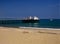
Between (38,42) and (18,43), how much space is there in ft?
2.58

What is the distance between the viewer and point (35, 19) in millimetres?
38312

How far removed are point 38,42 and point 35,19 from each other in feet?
102

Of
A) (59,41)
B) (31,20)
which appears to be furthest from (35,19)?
(59,41)

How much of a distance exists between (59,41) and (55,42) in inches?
10.9

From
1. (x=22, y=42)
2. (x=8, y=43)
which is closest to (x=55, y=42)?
(x=22, y=42)

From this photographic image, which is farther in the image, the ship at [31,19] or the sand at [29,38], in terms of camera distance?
the ship at [31,19]

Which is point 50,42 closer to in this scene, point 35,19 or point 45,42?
point 45,42

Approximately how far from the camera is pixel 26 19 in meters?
38.0

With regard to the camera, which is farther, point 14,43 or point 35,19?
point 35,19

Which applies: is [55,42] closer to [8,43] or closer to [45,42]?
[45,42]

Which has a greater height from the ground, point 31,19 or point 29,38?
point 31,19

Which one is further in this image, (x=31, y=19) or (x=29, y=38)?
(x=31, y=19)

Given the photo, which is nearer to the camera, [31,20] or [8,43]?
[8,43]

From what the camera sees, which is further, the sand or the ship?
the ship
